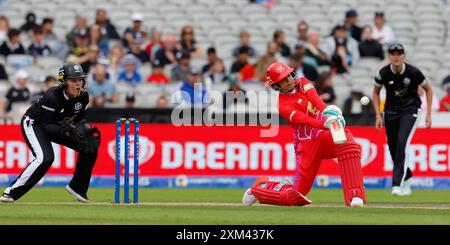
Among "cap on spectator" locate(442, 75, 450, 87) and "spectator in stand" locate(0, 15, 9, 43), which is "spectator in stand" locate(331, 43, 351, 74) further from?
"spectator in stand" locate(0, 15, 9, 43)

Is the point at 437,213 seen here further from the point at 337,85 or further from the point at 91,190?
the point at 337,85

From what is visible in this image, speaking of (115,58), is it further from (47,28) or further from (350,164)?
(350,164)

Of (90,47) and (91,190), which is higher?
(90,47)

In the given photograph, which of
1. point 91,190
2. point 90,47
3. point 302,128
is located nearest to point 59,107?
point 302,128

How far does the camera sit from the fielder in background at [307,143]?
13734 millimetres

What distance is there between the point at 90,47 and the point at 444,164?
8.31 metres

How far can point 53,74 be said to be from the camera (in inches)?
931

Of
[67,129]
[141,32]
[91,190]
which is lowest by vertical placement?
[91,190]

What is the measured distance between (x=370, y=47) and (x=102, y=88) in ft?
19.4

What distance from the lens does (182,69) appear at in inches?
923

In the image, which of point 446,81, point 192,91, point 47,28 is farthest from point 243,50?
point 47,28

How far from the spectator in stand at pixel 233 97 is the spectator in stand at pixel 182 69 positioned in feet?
5.98

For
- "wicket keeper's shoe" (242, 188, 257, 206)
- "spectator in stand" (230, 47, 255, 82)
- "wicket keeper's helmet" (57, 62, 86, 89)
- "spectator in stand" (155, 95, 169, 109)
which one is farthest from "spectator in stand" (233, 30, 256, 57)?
"wicket keeper's helmet" (57, 62, 86, 89)
